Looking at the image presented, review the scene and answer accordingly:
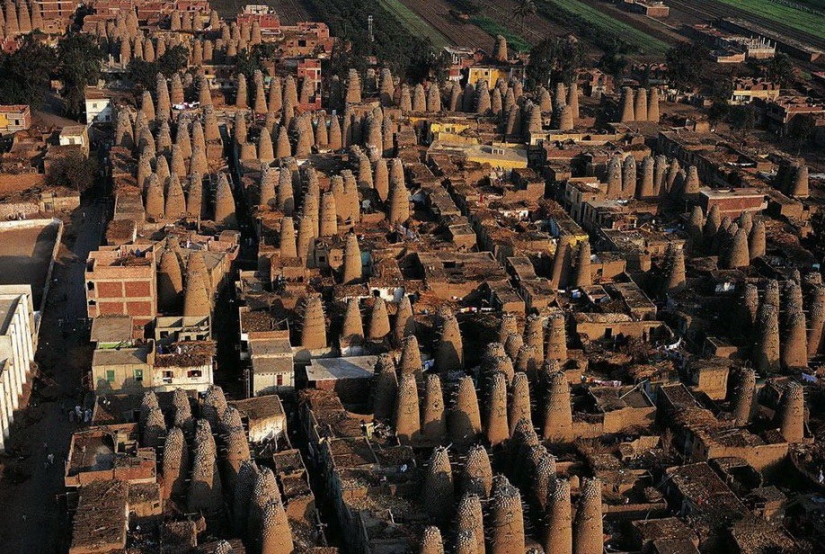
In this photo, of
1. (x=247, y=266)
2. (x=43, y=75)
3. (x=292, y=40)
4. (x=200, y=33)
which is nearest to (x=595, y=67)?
(x=292, y=40)

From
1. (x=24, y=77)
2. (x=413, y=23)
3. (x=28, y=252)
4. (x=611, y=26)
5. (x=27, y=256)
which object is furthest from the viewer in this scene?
(x=611, y=26)

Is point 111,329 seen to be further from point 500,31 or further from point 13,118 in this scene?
point 500,31

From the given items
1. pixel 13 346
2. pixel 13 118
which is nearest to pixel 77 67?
pixel 13 118

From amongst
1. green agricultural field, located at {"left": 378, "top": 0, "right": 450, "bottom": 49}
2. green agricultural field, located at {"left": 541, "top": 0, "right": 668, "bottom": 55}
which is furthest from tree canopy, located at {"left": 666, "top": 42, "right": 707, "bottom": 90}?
green agricultural field, located at {"left": 378, "top": 0, "right": 450, "bottom": 49}

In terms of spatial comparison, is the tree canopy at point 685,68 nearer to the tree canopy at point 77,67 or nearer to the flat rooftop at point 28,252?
the tree canopy at point 77,67

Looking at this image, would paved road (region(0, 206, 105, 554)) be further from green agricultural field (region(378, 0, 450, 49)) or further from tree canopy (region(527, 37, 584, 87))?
Answer: green agricultural field (region(378, 0, 450, 49))

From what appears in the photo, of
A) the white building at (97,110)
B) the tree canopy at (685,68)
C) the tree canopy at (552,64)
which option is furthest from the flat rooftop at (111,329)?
the tree canopy at (685,68)

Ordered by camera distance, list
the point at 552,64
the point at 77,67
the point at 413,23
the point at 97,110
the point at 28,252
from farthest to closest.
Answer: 1. the point at 413,23
2. the point at 552,64
3. the point at 77,67
4. the point at 97,110
5. the point at 28,252
